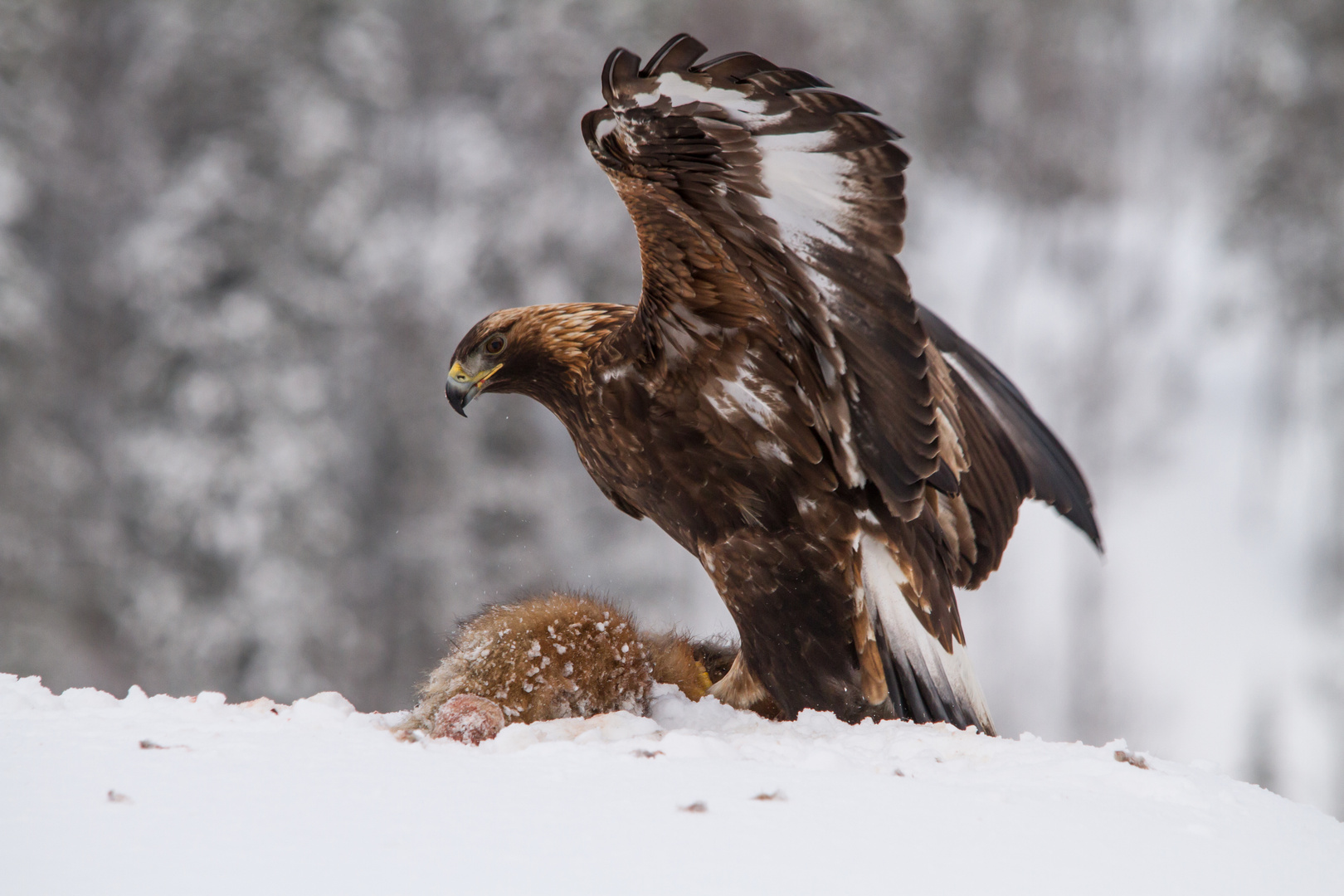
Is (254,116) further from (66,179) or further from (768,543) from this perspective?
(768,543)

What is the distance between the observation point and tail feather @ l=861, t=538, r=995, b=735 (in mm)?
2838

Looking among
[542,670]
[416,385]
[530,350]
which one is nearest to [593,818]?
[542,670]

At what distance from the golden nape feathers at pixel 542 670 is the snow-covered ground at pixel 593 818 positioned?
31 cm

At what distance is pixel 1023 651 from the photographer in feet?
62.1

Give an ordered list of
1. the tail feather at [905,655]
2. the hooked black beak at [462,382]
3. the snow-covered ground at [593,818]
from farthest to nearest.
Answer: the hooked black beak at [462,382] < the tail feather at [905,655] < the snow-covered ground at [593,818]

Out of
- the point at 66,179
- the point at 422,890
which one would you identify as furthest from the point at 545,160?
the point at 422,890

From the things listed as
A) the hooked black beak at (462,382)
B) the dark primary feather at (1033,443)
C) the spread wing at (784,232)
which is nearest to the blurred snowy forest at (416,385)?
the dark primary feather at (1033,443)

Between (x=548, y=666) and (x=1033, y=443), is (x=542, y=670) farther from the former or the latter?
(x=1033, y=443)

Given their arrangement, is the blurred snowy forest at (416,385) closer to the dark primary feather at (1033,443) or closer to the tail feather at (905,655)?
Result: the dark primary feather at (1033,443)

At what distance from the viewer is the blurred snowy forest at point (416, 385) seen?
1170cm

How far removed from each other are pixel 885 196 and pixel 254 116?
1223 cm

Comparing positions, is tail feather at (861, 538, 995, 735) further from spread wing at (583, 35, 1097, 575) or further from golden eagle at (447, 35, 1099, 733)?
spread wing at (583, 35, 1097, 575)

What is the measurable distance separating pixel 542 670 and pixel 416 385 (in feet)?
39.0

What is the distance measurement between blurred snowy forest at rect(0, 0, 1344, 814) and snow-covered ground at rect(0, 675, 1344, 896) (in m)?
9.39
